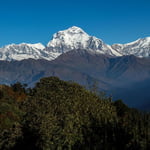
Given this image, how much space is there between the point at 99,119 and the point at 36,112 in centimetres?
1416

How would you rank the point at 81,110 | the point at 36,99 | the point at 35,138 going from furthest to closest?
the point at 36,99
the point at 81,110
the point at 35,138

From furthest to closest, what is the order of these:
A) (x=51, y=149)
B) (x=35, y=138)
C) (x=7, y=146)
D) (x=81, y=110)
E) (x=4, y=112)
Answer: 1. (x=4, y=112)
2. (x=81, y=110)
3. (x=7, y=146)
4. (x=35, y=138)
5. (x=51, y=149)

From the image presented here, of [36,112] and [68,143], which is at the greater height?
[36,112]

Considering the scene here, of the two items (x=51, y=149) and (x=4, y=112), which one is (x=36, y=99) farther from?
(x=51, y=149)

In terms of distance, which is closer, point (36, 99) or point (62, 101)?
point (62, 101)

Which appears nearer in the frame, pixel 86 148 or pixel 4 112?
pixel 86 148

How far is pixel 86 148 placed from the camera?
6700cm

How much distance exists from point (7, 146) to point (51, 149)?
14211mm

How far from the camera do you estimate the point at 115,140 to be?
6969 cm

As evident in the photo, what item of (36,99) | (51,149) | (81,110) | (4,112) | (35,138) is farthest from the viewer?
(4,112)

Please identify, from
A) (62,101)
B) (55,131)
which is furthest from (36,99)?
(55,131)

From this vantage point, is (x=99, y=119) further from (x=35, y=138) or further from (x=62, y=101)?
(x=35, y=138)

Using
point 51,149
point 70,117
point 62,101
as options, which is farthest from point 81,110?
point 51,149

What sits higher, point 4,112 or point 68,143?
point 4,112
